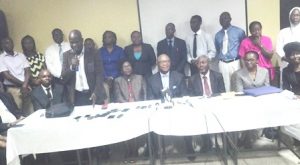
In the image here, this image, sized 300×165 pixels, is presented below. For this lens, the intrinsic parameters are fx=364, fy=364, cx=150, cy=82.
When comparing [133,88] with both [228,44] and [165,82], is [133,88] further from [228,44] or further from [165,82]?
[228,44]

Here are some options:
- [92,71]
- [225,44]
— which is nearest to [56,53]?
[92,71]

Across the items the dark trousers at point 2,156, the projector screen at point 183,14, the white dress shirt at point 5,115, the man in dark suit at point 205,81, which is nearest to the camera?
the dark trousers at point 2,156

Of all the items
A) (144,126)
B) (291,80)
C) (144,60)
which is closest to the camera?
(144,126)

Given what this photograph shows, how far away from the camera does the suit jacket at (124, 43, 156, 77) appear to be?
5035 millimetres

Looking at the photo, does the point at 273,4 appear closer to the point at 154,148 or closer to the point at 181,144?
the point at 181,144

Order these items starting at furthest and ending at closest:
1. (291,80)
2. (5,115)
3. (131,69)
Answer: (131,69), (291,80), (5,115)

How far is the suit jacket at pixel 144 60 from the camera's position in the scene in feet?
16.5

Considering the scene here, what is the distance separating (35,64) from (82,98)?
1.22 meters

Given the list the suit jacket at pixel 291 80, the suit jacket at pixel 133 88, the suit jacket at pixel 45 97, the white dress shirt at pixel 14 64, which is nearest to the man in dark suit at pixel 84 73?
the suit jacket at pixel 45 97

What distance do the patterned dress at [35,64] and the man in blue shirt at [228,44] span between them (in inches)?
101

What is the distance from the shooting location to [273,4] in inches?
217

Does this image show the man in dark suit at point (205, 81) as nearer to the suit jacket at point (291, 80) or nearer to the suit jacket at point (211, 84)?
the suit jacket at point (211, 84)

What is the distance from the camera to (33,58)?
5258 millimetres

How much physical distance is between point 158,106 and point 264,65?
1.90m
